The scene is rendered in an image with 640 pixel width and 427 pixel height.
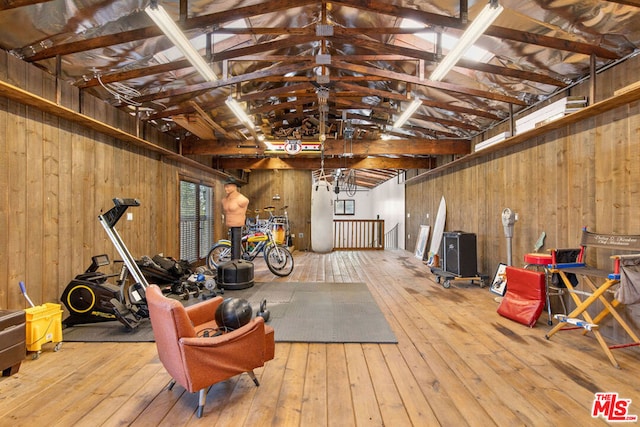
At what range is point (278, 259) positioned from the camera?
6312mm

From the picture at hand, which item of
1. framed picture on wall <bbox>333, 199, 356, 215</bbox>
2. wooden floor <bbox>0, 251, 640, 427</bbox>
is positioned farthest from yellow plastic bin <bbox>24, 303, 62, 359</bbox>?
framed picture on wall <bbox>333, 199, 356, 215</bbox>

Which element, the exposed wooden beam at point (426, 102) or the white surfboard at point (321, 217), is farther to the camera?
the white surfboard at point (321, 217)

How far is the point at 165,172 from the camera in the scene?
584 centimetres

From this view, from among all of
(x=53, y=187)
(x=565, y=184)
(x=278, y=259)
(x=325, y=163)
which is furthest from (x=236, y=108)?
(x=565, y=184)

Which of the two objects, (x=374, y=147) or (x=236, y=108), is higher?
(x=236, y=108)

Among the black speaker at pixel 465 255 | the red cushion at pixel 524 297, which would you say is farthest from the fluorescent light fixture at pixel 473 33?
the black speaker at pixel 465 255

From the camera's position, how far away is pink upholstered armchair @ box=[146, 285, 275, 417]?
1904 millimetres

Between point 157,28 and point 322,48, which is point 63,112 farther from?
point 322,48

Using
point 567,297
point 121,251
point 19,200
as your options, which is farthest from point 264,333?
point 567,297

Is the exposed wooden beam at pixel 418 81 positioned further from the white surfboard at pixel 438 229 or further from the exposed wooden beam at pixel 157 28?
the white surfboard at pixel 438 229

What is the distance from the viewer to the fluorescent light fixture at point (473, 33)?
2.23 m

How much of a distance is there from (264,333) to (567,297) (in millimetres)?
3814

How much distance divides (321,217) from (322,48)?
5.89 metres

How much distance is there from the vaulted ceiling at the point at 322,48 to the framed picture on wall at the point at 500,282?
238 cm
